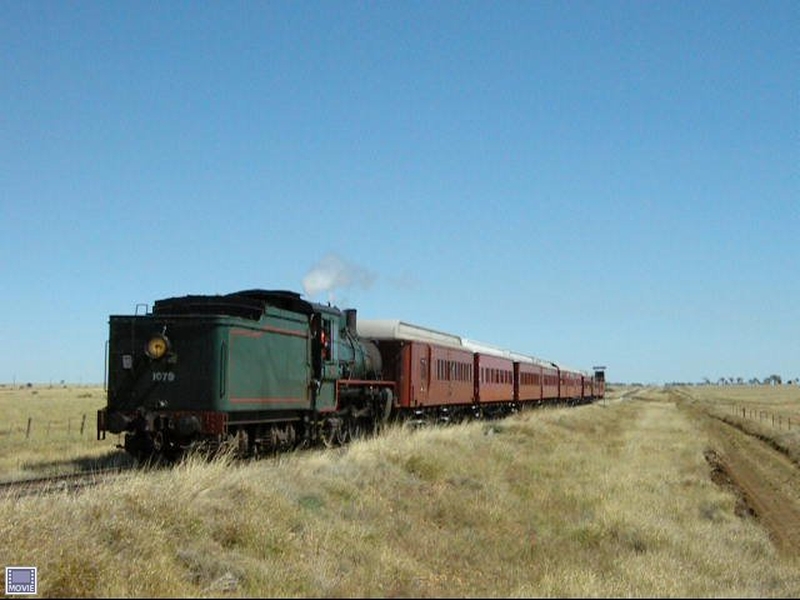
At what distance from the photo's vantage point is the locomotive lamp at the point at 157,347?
1605 cm

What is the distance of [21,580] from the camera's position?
8.62 metres

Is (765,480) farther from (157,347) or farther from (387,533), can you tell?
(157,347)

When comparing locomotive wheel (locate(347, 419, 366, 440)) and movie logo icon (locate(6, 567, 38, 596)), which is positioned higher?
locomotive wheel (locate(347, 419, 366, 440))

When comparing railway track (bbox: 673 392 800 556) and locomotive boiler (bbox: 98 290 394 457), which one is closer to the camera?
locomotive boiler (bbox: 98 290 394 457)

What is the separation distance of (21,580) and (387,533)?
17.7ft

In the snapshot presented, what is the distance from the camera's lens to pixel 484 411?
4131 cm

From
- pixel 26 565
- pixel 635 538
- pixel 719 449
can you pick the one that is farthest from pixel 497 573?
pixel 719 449

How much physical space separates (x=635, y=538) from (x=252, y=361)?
25.3ft

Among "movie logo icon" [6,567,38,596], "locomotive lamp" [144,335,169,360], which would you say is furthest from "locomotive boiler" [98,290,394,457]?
"movie logo icon" [6,567,38,596]

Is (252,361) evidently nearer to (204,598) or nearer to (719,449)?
(204,598)

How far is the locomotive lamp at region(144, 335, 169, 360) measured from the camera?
632 inches

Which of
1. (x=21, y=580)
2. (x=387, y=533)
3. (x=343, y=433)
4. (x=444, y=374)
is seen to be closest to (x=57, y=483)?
(x=387, y=533)

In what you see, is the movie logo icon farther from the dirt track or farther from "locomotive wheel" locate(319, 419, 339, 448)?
the dirt track

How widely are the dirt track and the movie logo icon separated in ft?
47.3
